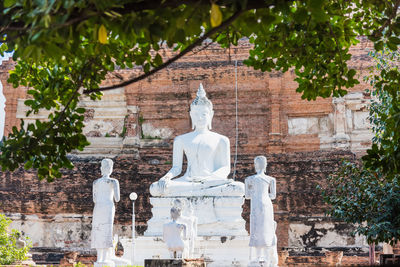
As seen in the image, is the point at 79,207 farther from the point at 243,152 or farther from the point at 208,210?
the point at 208,210

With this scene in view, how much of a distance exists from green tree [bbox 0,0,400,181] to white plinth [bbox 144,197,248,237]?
16.0 feet

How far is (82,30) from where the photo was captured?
3129 millimetres

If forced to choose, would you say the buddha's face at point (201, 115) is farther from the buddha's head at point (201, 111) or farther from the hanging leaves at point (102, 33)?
the hanging leaves at point (102, 33)

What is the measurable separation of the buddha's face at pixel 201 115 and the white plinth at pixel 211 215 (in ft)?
5.22

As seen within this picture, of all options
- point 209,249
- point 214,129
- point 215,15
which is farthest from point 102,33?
point 214,129

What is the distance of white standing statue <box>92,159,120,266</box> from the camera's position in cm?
862

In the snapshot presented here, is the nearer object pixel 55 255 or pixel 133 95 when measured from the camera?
pixel 55 255

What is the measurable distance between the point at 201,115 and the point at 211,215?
6.38 feet

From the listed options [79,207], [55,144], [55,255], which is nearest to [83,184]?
[79,207]

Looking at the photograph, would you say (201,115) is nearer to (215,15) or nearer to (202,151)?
(202,151)

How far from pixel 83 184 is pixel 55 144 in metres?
9.81

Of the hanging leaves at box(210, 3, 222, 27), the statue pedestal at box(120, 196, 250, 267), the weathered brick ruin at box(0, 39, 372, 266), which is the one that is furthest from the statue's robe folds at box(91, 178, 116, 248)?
the hanging leaves at box(210, 3, 222, 27)

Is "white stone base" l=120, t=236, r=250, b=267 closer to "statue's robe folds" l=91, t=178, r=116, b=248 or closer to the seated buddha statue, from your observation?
"statue's robe folds" l=91, t=178, r=116, b=248

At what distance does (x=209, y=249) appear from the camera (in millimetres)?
9430
